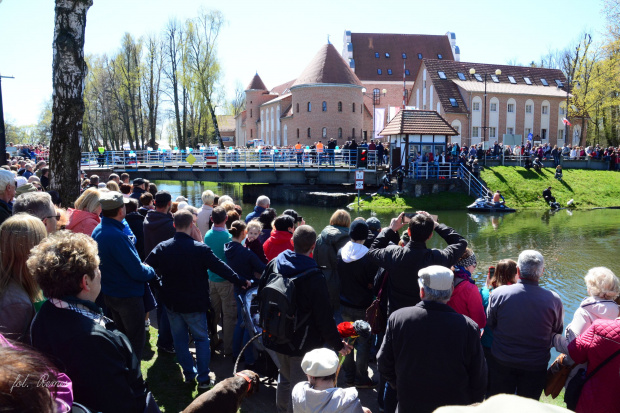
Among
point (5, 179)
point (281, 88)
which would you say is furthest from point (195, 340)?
point (281, 88)

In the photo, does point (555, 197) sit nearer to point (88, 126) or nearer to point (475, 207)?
point (475, 207)

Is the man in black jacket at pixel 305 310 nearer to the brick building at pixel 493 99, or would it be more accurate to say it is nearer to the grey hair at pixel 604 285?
the grey hair at pixel 604 285

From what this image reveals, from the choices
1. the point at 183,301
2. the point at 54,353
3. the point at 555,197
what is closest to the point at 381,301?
the point at 183,301

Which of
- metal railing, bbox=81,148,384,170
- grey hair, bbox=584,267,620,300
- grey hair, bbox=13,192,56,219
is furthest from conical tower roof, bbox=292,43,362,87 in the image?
grey hair, bbox=584,267,620,300

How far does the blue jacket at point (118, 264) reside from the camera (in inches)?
187

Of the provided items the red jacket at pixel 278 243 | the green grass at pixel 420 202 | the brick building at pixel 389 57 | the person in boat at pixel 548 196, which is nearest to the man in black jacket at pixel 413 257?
the red jacket at pixel 278 243

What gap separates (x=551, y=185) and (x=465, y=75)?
23.1m

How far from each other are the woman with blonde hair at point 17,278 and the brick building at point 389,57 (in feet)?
222

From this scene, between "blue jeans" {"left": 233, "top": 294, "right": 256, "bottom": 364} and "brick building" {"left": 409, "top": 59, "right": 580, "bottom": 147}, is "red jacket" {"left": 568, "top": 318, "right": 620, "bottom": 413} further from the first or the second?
"brick building" {"left": 409, "top": 59, "right": 580, "bottom": 147}

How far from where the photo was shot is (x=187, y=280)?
516 centimetres

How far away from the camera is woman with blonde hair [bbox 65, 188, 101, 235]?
5.59m

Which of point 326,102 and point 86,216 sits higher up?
point 326,102

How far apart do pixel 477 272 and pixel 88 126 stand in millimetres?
46017

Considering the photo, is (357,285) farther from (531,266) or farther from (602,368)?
(602,368)
